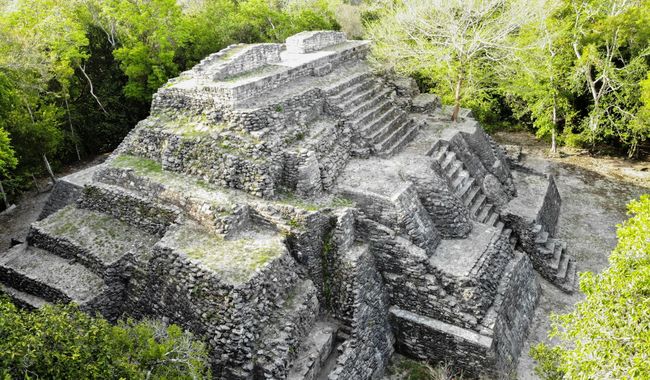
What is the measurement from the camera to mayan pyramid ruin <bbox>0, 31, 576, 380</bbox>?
8.40 meters

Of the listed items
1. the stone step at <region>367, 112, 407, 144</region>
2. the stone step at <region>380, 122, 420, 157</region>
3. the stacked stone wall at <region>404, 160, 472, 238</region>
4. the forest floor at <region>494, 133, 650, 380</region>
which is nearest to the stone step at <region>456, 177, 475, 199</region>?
the stacked stone wall at <region>404, 160, 472, 238</region>

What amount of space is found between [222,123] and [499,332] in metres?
7.42

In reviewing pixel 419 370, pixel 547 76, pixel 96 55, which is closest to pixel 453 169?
pixel 419 370

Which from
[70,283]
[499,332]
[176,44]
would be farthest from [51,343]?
[176,44]

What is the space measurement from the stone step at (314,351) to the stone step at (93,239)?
146 inches

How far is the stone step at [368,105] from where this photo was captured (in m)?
11.9

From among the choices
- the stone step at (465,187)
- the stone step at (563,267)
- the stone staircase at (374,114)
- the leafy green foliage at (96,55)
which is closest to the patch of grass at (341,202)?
the stone staircase at (374,114)

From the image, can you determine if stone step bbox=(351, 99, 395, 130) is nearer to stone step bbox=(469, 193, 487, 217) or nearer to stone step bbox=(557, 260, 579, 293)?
stone step bbox=(469, 193, 487, 217)

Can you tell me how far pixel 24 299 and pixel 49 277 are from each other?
631 millimetres

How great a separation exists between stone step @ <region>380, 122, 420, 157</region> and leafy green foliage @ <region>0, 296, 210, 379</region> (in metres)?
7.33

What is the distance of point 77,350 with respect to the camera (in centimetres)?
494

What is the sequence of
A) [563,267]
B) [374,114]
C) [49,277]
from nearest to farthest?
[49,277] < [563,267] < [374,114]

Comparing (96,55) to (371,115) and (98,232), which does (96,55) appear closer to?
(98,232)

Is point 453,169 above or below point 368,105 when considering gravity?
below
